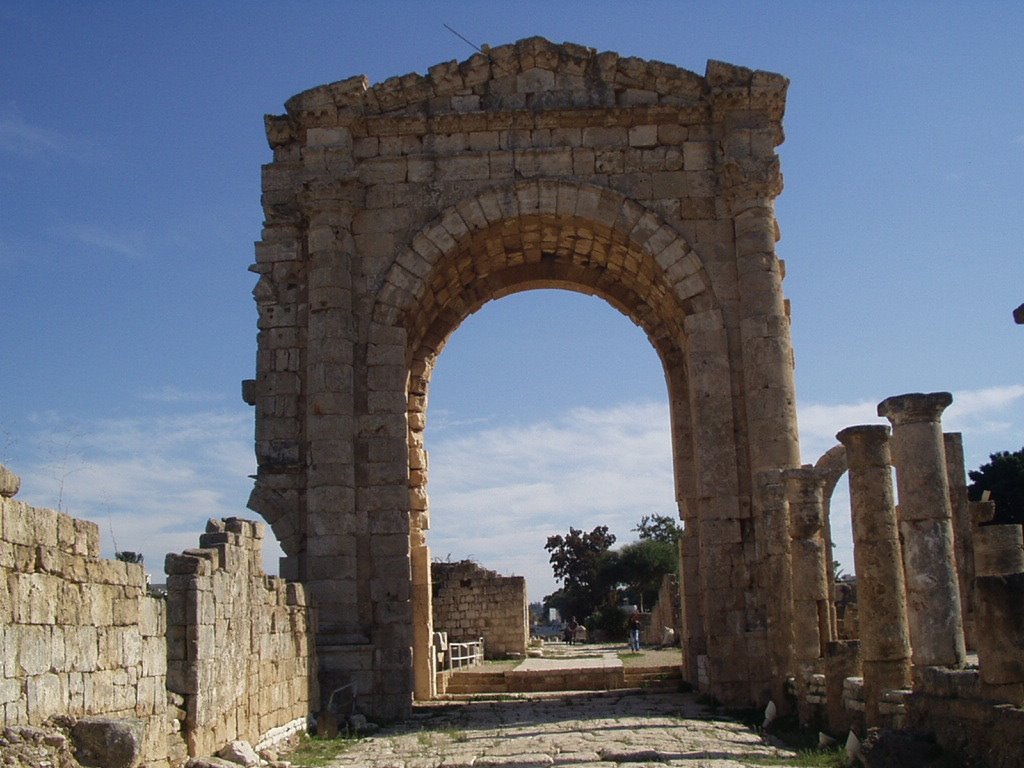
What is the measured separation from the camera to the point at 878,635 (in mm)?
10180

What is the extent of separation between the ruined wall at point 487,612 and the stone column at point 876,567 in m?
16.7

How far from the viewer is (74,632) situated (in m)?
7.72

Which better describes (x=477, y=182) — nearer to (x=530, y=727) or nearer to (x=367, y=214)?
(x=367, y=214)

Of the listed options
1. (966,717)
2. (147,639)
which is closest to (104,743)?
(147,639)

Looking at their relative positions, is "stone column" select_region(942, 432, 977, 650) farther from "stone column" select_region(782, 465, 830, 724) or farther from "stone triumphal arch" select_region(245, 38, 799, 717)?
"stone column" select_region(782, 465, 830, 724)

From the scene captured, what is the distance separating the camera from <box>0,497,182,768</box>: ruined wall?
690cm

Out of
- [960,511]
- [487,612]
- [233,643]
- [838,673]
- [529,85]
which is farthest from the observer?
[487,612]

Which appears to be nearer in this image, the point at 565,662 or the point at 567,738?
the point at 567,738

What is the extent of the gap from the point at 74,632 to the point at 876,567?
6.40m

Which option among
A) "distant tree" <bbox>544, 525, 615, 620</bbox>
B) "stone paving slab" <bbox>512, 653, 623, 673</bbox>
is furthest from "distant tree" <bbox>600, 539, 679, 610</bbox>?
"stone paving slab" <bbox>512, 653, 623, 673</bbox>

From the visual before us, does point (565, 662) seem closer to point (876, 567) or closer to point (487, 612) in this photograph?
point (487, 612)

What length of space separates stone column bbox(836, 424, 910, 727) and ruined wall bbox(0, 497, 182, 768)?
5.59 m

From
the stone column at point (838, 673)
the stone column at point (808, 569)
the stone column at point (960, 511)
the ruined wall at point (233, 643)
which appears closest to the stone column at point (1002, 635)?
the stone column at point (838, 673)

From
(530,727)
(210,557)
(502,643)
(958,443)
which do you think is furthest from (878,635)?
(502,643)
